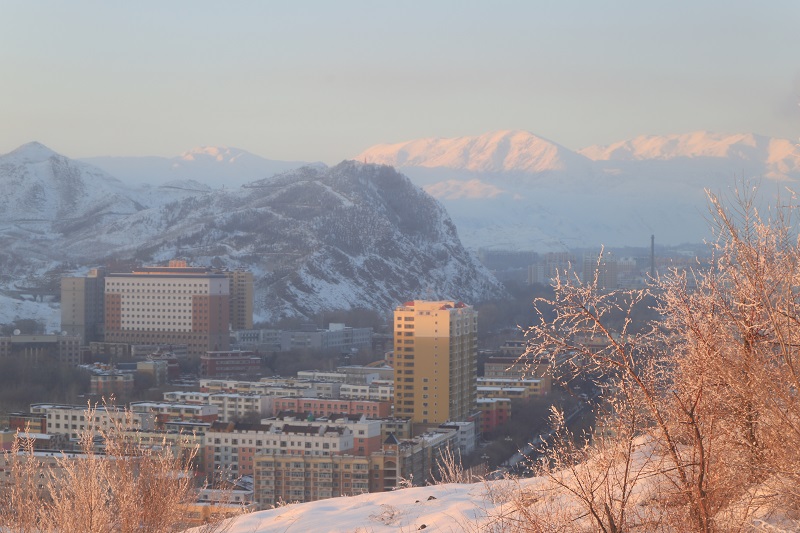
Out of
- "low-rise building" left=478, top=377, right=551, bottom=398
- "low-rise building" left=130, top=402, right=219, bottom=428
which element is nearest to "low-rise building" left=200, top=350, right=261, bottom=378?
"low-rise building" left=478, top=377, right=551, bottom=398

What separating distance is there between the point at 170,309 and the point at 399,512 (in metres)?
38.5

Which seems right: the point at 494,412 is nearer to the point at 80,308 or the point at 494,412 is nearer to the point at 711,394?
the point at 711,394

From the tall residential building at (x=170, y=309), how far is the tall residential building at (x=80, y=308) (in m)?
0.79

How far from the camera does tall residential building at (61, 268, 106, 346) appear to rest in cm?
4300

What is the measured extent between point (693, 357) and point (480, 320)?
151ft

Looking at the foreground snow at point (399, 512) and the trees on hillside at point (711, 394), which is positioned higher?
the trees on hillside at point (711, 394)

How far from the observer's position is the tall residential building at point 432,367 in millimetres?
23859

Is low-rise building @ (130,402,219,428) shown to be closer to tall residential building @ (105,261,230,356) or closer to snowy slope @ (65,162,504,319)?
tall residential building @ (105,261,230,356)

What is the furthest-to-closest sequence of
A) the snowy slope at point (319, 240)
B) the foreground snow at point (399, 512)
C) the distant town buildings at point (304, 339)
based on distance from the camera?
the snowy slope at point (319, 240), the distant town buildings at point (304, 339), the foreground snow at point (399, 512)

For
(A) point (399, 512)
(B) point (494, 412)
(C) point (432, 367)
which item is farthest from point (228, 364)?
(A) point (399, 512)

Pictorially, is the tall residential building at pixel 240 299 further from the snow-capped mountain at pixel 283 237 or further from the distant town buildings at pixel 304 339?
the snow-capped mountain at pixel 283 237

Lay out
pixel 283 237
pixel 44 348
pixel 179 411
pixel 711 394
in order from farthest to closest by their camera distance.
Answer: pixel 283 237
pixel 44 348
pixel 179 411
pixel 711 394

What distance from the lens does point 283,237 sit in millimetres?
64500

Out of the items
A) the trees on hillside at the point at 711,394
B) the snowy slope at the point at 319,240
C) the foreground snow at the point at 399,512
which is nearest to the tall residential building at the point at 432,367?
the foreground snow at the point at 399,512
